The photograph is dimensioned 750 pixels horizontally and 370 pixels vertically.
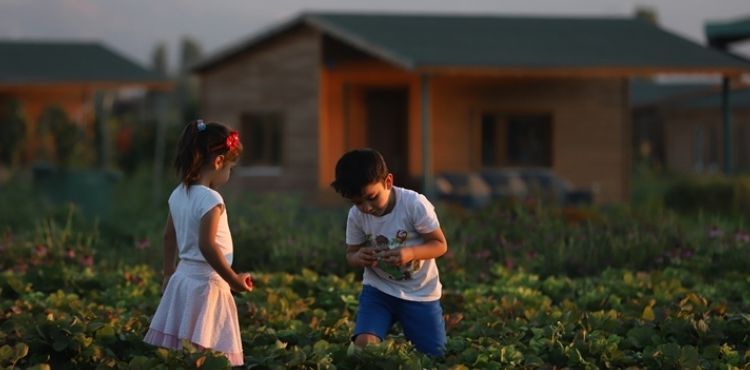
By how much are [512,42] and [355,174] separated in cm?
1759

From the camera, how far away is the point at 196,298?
5.93 m

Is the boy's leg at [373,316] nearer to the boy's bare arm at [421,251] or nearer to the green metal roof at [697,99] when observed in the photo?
the boy's bare arm at [421,251]

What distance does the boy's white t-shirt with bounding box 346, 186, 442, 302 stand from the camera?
6.23 m

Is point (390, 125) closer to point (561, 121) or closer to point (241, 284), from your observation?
point (561, 121)

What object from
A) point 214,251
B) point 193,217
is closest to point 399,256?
point 214,251

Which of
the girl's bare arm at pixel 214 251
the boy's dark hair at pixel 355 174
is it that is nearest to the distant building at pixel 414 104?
the boy's dark hair at pixel 355 174

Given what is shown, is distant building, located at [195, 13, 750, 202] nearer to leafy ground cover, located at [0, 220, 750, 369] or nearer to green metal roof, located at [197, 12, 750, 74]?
green metal roof, located at [197, 12, 750, 74]

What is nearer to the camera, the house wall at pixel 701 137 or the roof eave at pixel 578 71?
the roof eave at pixel 578 71

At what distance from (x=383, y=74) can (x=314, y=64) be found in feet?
4.73

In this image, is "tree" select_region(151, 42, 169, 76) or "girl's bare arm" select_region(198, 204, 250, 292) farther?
"tree" select_region(151, 42, 169, 76)

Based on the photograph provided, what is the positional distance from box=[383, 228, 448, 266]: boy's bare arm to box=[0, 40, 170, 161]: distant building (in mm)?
20223

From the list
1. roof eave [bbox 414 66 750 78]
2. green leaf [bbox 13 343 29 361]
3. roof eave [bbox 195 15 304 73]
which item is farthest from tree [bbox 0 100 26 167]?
green leaf [bbox 13 343 29 361]

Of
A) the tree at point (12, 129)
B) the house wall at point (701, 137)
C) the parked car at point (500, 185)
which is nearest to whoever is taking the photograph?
the parked car at point (500, 185)

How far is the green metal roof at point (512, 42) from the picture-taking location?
68.3ft
